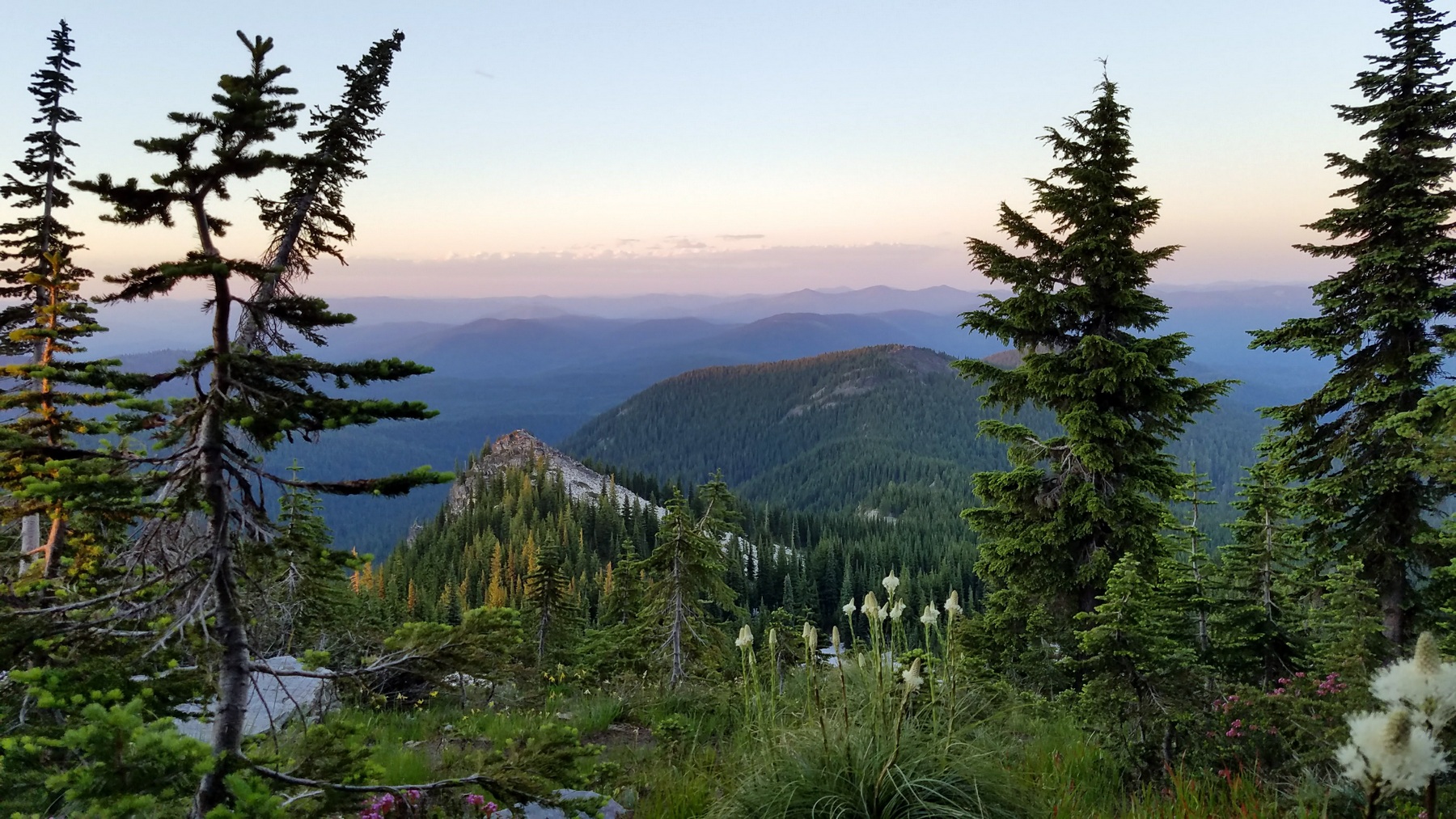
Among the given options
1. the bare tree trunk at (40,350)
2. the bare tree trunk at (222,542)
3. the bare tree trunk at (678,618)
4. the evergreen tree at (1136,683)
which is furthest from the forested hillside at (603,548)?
the evergreen tree at (1136,683)

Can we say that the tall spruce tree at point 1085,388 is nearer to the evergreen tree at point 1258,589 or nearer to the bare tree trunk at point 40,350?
the evergreen tree at point 1258,589

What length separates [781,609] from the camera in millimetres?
11867

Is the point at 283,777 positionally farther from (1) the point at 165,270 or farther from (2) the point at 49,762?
(1) the point at 165,270

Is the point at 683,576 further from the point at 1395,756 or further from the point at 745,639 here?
the point at 1395,756

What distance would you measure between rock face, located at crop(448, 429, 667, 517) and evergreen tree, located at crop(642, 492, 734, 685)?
360 feet

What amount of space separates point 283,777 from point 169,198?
124 inches

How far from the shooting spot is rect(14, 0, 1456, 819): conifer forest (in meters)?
3.54

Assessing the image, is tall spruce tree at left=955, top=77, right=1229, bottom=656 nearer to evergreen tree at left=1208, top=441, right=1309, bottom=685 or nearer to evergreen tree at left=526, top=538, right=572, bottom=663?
evergreen tree at left=1208, top=441, right=1309, bottom=685

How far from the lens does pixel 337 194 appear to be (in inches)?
604

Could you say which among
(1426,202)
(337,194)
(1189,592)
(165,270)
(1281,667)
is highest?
(337,194)

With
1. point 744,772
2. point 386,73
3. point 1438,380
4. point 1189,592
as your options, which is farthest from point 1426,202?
point 386,73

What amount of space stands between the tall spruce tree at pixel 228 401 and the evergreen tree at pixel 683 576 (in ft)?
46.2

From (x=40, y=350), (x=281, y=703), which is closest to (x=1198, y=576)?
(x=281, y=703)

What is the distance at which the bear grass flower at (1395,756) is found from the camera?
1.69 metres
